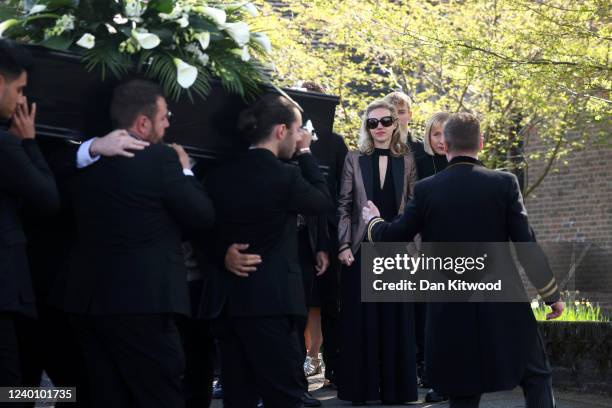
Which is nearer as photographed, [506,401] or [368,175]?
[368,175]

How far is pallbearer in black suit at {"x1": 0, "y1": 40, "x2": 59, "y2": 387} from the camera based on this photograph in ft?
15.9

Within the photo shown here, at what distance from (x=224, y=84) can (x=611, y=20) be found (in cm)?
517

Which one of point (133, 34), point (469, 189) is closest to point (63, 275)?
point (133, 34)

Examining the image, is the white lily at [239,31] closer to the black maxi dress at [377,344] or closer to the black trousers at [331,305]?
the black maxi dress at [377,344]

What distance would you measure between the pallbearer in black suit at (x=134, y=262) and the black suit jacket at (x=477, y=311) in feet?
4.40

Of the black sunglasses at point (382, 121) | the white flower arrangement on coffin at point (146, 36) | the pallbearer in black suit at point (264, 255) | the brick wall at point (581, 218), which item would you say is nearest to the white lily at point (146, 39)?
the white flower arrangement on coffin at point (146, 36)

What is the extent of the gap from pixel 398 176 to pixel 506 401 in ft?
6.08

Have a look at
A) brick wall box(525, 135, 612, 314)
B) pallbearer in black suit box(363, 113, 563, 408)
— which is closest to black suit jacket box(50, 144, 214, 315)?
pallbearer in black suit box(363, 113, 563, 408)

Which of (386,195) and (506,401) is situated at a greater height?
(386,195)

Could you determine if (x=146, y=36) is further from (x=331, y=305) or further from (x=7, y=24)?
(x=331, y=305)

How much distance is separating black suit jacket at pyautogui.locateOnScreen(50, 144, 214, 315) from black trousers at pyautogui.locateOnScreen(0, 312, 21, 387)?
31 centimetres

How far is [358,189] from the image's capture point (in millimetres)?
8156

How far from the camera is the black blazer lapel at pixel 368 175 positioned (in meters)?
8.13

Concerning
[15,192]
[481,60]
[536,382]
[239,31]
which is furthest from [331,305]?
[15,192]
